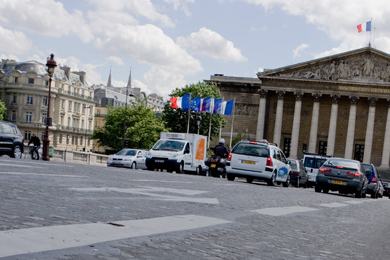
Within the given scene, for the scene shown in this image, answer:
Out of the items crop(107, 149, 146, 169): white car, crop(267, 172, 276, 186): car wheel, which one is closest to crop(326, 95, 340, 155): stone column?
crop(107, 149, 146, 169): white car

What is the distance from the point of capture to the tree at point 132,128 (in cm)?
8925

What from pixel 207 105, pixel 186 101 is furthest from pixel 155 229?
pixel 186 101

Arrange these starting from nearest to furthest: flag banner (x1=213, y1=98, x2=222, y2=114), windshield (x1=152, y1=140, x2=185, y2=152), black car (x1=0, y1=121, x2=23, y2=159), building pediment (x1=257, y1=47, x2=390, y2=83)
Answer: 1. black car (x1=0, y1=121, x2=23, y2=159)
2. windshield (x1=152, y1=140, x2=185, y2=152)
3. flag banner (x1=213, y1=98, x2=222, y2=114)
4. building pediment (x1=257, y1=47, x2=390, y2=83)

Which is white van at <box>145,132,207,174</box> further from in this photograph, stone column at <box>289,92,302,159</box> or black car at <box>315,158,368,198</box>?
stone column at <box>289,92,302,159</box>

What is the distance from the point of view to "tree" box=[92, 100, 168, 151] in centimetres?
A: 8925

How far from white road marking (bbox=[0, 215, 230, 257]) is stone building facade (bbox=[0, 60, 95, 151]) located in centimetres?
9204

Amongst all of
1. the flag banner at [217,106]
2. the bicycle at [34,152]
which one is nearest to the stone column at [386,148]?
the flag banner at [217,106]

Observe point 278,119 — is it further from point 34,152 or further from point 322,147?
point 34,152

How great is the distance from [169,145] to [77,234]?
28.8 meters

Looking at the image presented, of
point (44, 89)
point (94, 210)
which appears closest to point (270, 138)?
point (44, 89)

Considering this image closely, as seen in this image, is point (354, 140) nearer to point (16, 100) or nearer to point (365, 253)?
point (16, 100)

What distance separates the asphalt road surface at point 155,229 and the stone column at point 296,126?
66.3 m

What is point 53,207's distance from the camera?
797cm

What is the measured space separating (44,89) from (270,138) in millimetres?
41859
